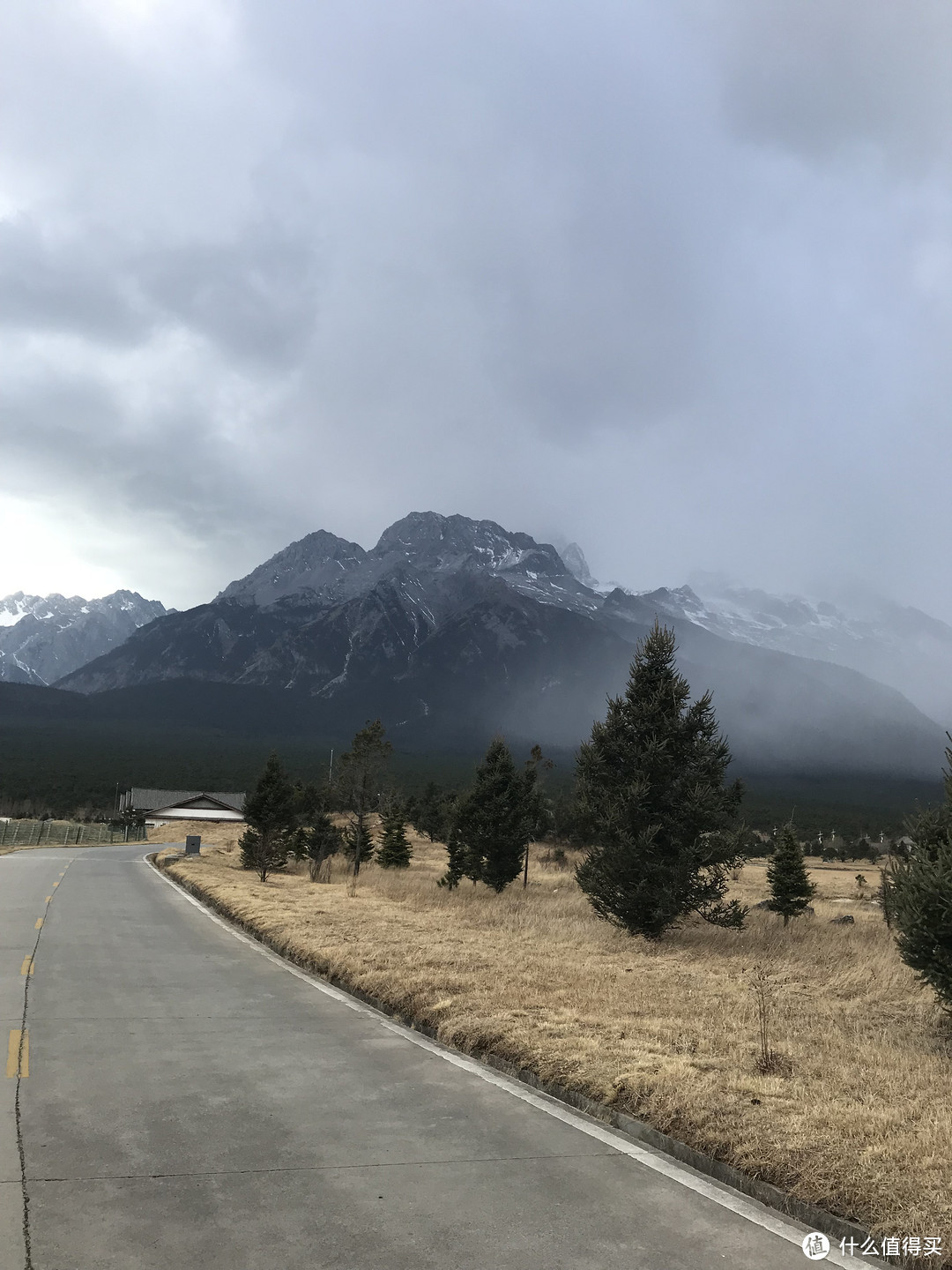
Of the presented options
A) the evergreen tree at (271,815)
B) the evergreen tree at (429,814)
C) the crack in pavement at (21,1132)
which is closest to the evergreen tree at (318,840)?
the evergreen tree at (271,815)

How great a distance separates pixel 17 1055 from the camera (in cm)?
819

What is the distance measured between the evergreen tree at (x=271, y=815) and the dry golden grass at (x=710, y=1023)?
1687cm

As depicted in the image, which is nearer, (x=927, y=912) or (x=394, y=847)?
(x=927, y=912)

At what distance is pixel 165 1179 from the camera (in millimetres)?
5398

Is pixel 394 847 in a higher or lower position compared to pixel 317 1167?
lower

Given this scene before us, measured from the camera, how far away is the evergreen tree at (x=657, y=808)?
17984mm

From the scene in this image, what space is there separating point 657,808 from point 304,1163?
46.5ft

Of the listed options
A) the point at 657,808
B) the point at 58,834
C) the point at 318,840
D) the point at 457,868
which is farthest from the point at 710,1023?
the point at 58,834

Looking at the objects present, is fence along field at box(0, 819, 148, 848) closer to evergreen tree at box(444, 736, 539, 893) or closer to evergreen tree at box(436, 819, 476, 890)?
evergreen tree at box(436, 819, 476, 890)

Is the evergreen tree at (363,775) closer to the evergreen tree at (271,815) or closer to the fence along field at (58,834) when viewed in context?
the evergreen tree at (271,815)

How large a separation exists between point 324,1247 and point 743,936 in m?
15.7

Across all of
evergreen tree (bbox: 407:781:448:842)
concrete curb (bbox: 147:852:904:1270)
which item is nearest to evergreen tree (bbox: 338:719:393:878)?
evergreen tree (bbox: 407:781:448:842)

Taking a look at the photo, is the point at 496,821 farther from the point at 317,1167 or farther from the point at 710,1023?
the point at 317,1167

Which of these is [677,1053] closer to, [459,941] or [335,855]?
[459,941]
